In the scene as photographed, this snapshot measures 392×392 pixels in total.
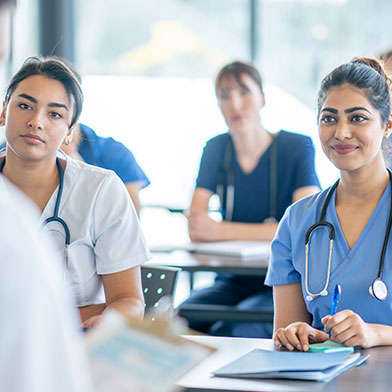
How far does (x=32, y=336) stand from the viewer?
1.65ft

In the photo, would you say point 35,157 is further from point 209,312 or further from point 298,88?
point 298,88

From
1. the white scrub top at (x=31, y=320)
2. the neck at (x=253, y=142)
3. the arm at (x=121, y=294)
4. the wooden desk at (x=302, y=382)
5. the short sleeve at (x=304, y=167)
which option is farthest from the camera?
the neck at (x=253, y=142)

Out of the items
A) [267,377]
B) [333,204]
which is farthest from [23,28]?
[267,377]

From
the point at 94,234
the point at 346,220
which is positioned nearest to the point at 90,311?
the point at 94,234

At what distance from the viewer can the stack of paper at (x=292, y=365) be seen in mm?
1212

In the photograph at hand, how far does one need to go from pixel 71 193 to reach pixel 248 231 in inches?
45.7

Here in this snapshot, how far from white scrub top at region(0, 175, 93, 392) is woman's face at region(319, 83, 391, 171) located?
1.27m

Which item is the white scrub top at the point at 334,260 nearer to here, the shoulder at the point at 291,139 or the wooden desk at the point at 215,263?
the wooden desk at the point at 215,263

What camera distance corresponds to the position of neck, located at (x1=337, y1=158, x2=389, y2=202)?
5.62 ft

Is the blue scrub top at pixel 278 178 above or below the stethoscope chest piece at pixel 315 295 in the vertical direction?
above

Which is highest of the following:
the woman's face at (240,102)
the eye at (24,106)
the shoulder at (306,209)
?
the woman's face at (240,102)

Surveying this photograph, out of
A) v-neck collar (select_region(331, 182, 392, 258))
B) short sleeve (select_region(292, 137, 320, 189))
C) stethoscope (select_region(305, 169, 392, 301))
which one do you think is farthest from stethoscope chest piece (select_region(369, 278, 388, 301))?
short sleeve (select_region(292, 137, 320, 189))

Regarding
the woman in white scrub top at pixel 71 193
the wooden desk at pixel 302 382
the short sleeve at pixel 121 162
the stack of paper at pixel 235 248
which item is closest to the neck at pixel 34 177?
the woman in white scrub top at pixel 71 193

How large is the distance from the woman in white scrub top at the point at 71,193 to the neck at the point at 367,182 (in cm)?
55
